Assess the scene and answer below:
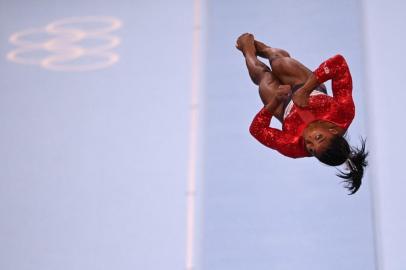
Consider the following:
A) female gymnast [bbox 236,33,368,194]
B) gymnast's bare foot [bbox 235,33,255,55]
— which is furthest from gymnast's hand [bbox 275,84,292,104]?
gymnast's bare foot [bbox 235,33,255,55]

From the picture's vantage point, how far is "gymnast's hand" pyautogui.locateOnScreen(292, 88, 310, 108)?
7.94 feet

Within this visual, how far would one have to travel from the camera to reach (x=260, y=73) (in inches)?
100

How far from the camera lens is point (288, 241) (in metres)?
2.36

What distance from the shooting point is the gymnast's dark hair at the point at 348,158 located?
235cm

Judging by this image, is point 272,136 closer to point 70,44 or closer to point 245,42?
point 245,42

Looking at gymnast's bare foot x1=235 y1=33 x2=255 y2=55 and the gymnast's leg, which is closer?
the gymnast's leg

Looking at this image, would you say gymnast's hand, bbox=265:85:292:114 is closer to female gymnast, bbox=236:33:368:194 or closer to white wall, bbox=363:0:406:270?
female gymnast, bbox=236:33:368:194

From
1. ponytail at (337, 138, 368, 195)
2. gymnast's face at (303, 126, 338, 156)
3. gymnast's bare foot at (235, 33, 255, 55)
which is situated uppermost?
gymnast's bare foot at (235, 33, 255, 55)

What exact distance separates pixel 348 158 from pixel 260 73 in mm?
509

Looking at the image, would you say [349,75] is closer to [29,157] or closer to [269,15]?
[269,15]

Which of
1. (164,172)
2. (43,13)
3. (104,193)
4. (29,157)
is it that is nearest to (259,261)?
(164,172)

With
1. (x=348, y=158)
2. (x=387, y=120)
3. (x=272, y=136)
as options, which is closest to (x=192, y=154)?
(x=272, y=136)

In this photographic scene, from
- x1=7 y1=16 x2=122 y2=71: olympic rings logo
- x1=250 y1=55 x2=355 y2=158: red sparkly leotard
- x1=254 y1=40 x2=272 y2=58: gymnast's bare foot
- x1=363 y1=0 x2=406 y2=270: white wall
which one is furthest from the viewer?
x1=7 y1=16 x2=122 y2=71: olympic rings logo

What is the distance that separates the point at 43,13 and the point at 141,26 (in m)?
0.51
